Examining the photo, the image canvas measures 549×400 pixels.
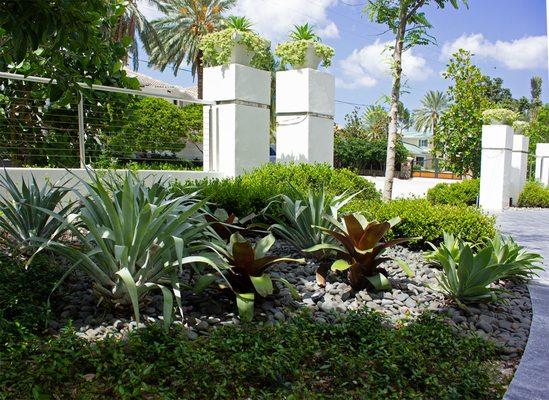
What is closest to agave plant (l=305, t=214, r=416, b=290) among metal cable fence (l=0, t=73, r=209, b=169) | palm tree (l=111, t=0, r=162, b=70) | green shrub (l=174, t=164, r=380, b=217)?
green shrub (l=174, t=164, r=380, b=217)

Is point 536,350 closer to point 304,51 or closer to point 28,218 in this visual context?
point 28,218

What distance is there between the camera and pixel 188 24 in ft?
97.0

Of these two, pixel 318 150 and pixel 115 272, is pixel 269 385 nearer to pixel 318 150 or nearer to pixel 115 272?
pixel 115 272

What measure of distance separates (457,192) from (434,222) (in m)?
8.64

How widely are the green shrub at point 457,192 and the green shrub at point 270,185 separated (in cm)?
575

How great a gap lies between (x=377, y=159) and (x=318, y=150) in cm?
3164

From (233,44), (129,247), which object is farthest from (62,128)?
(129,247)

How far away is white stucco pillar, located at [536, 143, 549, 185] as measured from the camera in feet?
67.6

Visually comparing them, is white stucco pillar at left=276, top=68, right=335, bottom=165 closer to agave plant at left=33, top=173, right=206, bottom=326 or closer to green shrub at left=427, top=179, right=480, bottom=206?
green shrub at left=427, top=179, right=480, bottom=206

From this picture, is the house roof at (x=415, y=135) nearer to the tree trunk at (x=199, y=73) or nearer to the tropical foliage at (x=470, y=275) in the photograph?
the tree trunk at (x=199, y=73)

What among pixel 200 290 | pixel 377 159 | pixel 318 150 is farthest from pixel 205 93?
pixel 377 159

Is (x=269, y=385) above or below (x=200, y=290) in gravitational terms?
below

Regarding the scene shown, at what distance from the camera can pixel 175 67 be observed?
31.9 metres

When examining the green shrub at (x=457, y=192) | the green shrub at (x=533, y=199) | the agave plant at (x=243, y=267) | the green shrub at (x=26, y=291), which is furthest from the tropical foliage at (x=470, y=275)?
the green shrub at (x=533, y=199)
